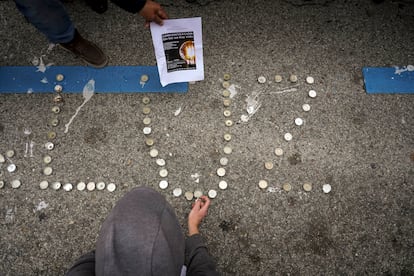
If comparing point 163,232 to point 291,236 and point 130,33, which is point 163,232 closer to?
point 291,236

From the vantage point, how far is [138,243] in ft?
4.50

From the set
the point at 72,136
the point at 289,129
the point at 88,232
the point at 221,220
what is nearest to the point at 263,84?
the point at 289,129

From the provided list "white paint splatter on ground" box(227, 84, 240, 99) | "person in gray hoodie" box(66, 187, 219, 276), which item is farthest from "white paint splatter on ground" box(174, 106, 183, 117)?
"person in gray hoodie" box(66, 187, 219, 276)

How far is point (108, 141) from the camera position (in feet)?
9.30

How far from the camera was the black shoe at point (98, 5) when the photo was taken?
3.15 meters

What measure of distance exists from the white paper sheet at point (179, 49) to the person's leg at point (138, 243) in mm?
1502

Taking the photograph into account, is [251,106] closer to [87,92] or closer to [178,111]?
[178,111]

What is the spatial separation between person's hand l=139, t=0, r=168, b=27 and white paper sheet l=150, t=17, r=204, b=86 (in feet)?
0.16

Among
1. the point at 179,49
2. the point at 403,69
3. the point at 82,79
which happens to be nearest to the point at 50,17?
the point at 82,79

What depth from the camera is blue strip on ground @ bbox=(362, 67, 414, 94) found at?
297 centimetres

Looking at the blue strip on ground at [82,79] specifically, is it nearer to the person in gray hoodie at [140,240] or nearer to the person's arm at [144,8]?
the person's arm at [144,8]

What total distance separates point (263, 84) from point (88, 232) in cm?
203

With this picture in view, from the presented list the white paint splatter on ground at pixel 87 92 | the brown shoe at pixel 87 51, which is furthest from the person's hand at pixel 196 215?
the brown shoe at pixel 87 51

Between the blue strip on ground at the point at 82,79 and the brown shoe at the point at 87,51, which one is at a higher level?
the brown shoe at the point at 87,51
